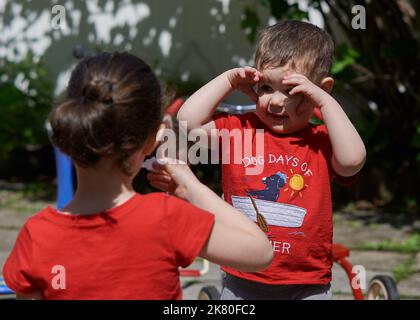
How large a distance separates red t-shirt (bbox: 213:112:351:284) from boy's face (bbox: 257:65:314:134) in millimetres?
44

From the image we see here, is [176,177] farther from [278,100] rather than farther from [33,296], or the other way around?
[278,100]

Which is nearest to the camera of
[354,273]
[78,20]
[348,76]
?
[354,273]

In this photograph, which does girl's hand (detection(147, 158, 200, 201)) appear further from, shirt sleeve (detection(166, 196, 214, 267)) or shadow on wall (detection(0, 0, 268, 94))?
shadow on wall (detection(0, 0, 268, 94))

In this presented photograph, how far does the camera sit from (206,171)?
7.52 metres

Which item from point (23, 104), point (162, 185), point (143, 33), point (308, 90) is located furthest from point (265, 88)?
point (23, 104)

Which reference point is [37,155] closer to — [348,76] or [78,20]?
[78,20]

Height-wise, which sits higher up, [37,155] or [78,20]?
[78,20]

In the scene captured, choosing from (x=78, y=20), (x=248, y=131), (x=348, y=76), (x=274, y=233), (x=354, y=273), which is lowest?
(x=354, y=273)

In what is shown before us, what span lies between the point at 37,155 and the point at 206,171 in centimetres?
178

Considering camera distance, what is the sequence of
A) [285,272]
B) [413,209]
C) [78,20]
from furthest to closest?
1. [78,20]
2. [413,209]
3. [285,272]

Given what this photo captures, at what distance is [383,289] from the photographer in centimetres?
409

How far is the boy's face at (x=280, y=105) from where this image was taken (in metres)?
2.73

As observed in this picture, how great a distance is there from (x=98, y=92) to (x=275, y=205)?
1.03 metres
